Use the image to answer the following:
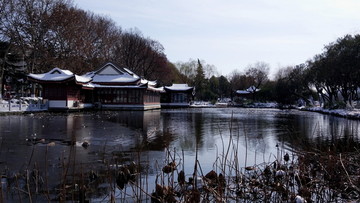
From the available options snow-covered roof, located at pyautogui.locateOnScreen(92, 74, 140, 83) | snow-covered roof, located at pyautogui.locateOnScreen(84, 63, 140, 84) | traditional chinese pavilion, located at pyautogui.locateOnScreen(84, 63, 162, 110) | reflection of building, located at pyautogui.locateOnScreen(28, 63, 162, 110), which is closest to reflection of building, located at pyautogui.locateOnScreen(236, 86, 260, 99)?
reflection of building, located at pyautogui.locateOnScreen(28, 63, 162, 110)

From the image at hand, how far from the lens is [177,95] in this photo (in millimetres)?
52656

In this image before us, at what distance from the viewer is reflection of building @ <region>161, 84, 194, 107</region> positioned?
2028 inches

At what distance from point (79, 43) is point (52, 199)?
3211 centimetres

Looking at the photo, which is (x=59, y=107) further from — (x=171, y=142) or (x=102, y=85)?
(x=171, y=142)

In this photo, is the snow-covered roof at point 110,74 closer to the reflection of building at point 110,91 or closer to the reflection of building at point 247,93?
the reflection of building at point 110,91

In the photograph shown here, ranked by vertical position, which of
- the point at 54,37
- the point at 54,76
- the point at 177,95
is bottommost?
the point at 177,95

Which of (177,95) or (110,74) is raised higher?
(110,74)

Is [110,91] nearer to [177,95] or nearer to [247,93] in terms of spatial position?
[177,95]

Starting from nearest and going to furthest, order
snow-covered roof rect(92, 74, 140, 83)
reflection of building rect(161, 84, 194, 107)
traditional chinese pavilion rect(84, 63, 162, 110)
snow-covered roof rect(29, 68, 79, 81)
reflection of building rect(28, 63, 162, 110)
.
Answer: snow-covered roof rect(29, 68, 79, 81) < reflection of building rect(28, 63, 162, 110) < traditional chinese pavilion rect(84, 63, 162, 110) < snow-covered roof rect(92, 74, 140, 83) < reflection of building rect(161, 84, 194, 107)

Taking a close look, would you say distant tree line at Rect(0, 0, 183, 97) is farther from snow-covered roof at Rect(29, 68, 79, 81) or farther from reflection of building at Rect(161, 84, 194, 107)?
reflection of building at Rect(161, 84, 194, 107)

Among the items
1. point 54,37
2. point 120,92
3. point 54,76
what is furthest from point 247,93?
point 54,76

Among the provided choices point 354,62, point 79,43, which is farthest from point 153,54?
point 354,62

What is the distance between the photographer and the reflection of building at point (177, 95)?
5151cm

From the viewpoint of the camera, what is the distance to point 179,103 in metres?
52.2
